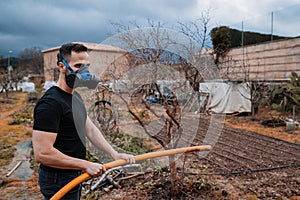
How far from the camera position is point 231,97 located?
959cm

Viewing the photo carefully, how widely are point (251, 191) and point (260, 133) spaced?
4039 mm

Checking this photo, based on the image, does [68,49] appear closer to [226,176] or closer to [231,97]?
[226,176]

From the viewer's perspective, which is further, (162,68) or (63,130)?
(162,68)

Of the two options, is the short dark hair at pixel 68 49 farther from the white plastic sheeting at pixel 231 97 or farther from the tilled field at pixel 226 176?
the white plastic sheeting at pixel 231 97

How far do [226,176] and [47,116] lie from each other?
3.11 metres

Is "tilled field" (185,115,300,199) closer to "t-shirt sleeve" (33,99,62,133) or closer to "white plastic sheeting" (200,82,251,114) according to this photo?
"t-shirt sleeve" (33,99,62,133)

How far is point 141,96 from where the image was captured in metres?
2.85

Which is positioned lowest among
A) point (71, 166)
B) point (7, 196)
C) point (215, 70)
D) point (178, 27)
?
point (7, 196)

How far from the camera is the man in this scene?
123cm

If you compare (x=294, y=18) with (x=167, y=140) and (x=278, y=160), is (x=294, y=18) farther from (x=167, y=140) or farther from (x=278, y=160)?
(x=167, y=140)

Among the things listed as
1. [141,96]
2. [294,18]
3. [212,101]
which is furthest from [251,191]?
[294,18]

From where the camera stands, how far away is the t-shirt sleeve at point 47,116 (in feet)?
4.00

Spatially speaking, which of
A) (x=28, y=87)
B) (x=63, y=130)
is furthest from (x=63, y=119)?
(x=28, y=87)

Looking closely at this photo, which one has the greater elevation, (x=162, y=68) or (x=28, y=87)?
(x=162, y=68)
